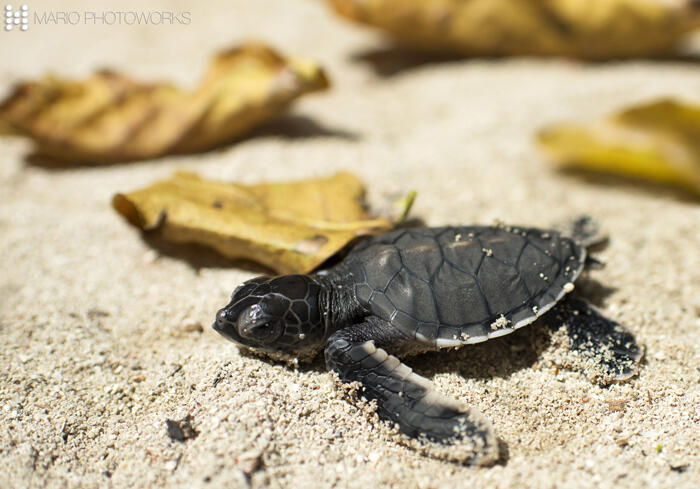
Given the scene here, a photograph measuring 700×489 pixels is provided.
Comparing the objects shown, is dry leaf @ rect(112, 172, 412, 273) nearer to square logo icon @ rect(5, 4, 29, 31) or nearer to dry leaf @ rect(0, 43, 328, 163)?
dry leaf @ rect(0, 43, 328, 163)

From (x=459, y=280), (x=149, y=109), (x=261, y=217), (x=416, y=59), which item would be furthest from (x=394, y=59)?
(x=459, y=280)

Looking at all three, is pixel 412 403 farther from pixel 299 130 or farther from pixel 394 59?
pixel 394 59

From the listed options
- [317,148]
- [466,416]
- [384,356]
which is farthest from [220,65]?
[466,416]

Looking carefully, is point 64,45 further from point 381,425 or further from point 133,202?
point 381,425

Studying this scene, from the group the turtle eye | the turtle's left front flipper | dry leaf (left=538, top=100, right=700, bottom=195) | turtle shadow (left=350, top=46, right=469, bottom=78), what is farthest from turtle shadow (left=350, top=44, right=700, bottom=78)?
the turtle eye

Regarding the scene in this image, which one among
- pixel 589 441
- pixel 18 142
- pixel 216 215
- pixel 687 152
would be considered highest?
pixel 687 152

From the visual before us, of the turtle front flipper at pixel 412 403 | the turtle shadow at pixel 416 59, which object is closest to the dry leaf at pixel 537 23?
the turtle shadow at pixel 416 59
